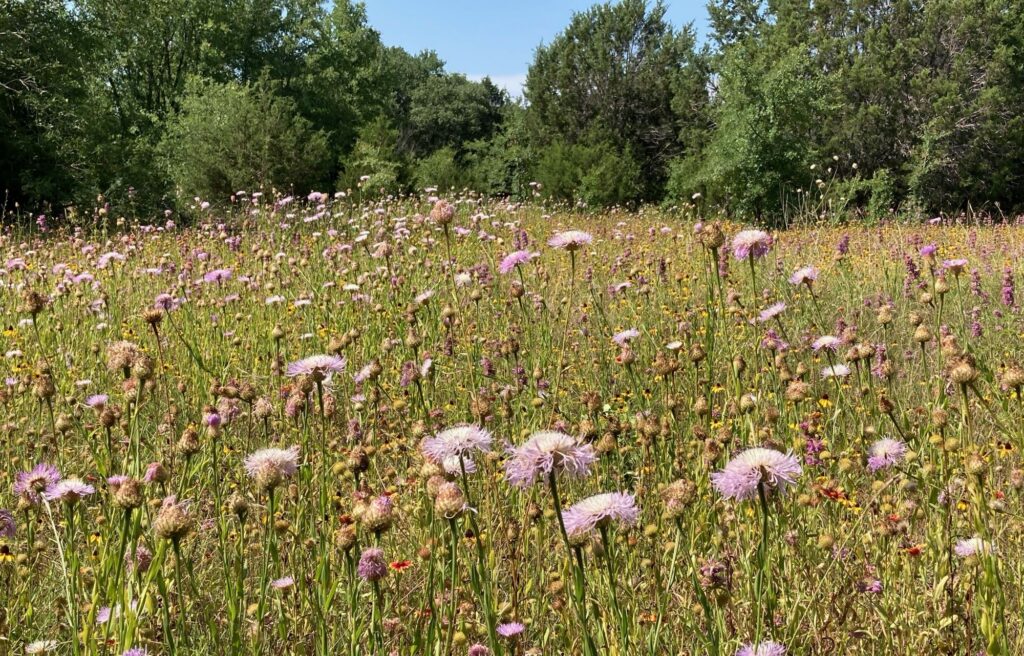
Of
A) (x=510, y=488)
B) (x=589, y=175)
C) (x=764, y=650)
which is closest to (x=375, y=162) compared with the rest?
(x=589, y=175)

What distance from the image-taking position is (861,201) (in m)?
18.8

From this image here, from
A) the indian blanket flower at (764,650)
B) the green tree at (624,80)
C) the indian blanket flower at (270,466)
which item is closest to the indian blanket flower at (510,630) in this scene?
the indian blanket flower at (764,650)

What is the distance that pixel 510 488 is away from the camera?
1917 millimetres

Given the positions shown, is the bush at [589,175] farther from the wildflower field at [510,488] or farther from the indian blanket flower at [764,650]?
the indian blanket flower at [764,650]

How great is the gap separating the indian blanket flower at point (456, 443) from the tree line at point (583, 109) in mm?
6499

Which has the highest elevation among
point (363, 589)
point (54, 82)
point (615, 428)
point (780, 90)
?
point (54, 82)

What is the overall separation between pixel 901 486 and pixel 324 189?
1897cm

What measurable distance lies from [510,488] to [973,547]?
101 cm

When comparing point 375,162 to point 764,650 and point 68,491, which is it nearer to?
point 68,491

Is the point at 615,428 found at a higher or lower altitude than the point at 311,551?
higher

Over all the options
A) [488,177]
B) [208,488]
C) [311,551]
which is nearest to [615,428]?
[311,551]

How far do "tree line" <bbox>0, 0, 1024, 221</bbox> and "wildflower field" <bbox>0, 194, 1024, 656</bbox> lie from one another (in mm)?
4604

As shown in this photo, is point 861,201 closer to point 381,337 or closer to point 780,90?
point 780,90

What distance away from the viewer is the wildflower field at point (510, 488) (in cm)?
122
